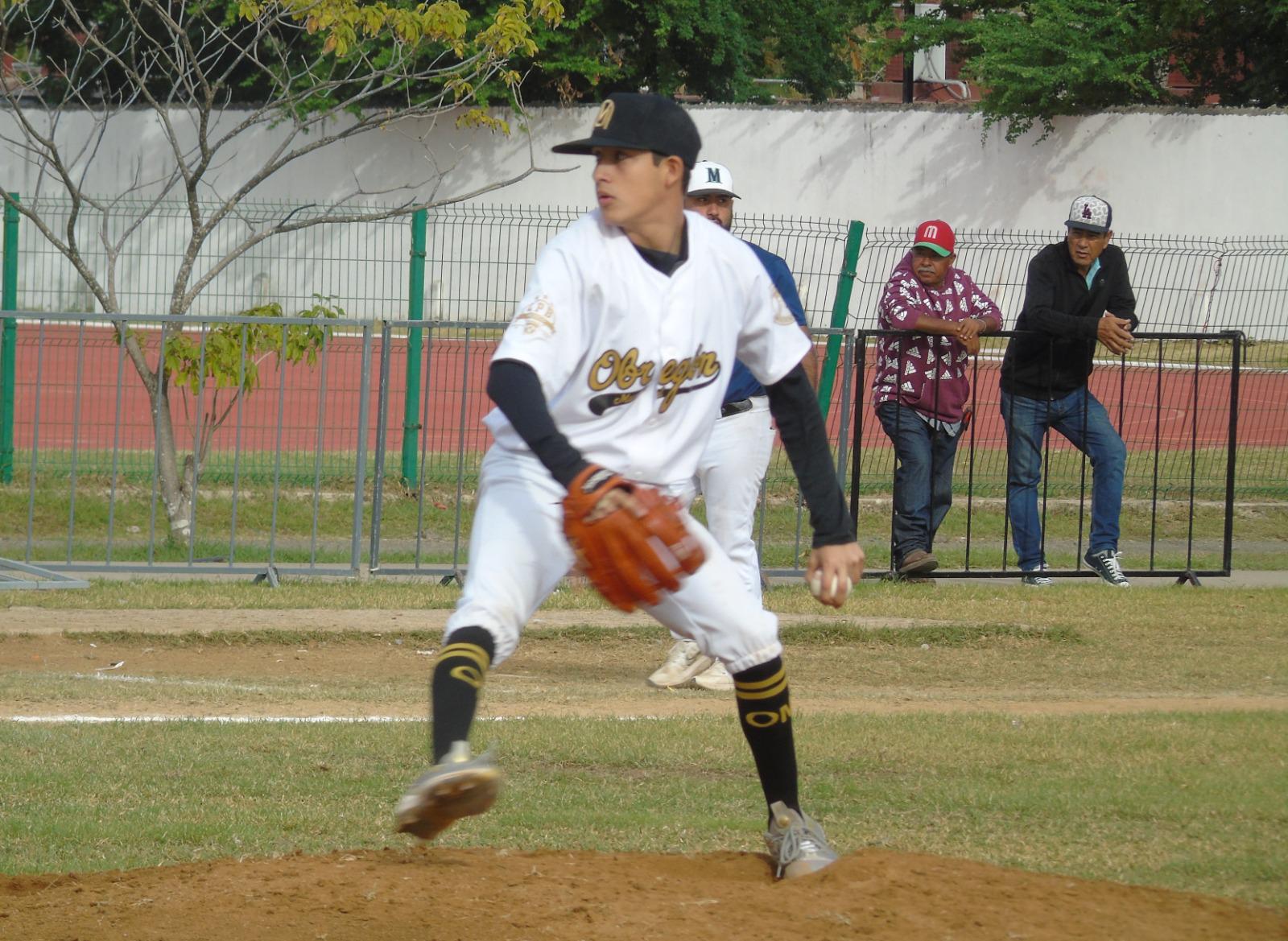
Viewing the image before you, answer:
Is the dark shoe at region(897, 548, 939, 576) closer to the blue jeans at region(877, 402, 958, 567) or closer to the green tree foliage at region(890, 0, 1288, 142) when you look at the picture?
the blue jeans at region(877, 402, 958, 567)

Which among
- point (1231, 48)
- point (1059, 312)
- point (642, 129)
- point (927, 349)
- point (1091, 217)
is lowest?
point (927, 349)

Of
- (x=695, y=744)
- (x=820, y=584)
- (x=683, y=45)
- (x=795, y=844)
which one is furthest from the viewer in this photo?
(x=683, y=45)

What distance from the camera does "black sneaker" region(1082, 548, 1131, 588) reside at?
10430 millimetres

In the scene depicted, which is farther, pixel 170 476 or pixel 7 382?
pixel 7 382

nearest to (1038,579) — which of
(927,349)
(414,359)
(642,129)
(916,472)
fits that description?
(916,472)

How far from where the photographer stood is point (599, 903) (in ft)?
13.4

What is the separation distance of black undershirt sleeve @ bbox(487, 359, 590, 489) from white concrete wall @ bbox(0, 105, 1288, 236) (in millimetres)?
23680

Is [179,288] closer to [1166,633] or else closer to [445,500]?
[445,500]

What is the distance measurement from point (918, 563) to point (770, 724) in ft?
20.0

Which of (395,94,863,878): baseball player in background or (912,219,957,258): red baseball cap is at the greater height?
(912,219,957,258): red baseball cap

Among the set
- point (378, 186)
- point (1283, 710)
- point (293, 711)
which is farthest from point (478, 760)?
point (378, 186)

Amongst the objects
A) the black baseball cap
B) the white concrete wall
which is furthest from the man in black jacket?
the white concrete wall

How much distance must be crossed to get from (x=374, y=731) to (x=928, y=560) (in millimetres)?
4927

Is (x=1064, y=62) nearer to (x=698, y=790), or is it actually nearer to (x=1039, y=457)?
(x=1039, y=457)
